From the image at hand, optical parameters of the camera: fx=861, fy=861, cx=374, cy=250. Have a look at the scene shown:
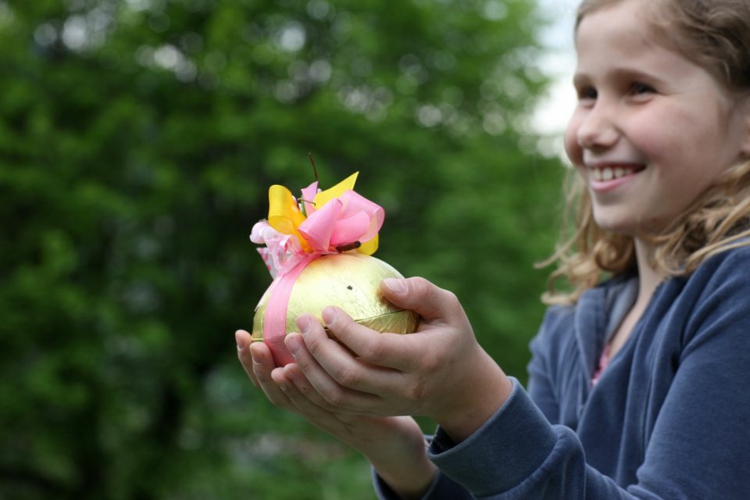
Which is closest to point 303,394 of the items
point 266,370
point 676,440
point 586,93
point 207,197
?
point 266,370

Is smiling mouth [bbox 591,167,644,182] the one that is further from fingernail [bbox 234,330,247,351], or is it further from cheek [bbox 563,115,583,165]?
fingernail [bbox 234,330,247,351]

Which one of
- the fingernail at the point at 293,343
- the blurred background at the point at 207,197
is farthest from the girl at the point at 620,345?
the blurred background at the point at 207,197

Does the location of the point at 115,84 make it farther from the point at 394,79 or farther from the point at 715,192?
the point at 715,192

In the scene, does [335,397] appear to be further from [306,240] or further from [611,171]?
[611,171]

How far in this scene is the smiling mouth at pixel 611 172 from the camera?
5.75ft

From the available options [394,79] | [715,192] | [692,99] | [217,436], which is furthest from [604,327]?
[217,436]

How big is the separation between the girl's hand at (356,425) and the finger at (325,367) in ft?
0.16

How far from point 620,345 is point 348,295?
0.78 m

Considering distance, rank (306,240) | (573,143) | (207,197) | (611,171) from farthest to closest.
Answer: (207,197) → (573,143) → (611,171) → (306,240)

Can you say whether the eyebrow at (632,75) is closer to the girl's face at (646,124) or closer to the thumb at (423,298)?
the girl's face at (646,124)

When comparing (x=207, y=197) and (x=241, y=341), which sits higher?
(x=241, y=341)

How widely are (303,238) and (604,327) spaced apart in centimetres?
84

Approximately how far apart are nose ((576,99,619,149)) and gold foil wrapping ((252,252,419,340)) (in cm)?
57

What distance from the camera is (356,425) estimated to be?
1.56 m
